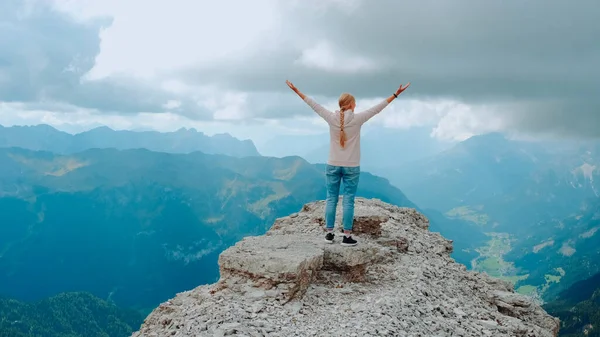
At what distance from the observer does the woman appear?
12.8 m

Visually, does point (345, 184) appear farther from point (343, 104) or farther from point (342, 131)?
point (343, 104)

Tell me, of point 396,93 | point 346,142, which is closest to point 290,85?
point 346,142

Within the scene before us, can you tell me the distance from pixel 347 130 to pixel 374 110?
3.20ft

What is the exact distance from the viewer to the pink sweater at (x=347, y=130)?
12703 mm

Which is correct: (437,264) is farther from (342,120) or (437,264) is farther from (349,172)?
(342,120)

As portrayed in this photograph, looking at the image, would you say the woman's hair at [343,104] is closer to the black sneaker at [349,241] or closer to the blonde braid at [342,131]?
the blonde braid at [342,131]

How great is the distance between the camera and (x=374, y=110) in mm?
12758

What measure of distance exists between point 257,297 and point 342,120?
548cm

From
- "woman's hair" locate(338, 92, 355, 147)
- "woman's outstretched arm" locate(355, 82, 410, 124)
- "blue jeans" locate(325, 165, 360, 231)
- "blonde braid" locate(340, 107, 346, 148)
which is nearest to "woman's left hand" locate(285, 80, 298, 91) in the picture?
"woman's hair" locate(338, 92, 355, 147)

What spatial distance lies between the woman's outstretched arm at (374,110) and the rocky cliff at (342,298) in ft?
13.0

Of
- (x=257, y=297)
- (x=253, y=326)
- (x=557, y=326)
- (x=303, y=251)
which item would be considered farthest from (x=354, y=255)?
(x=557, y=326)

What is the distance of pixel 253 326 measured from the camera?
30.8 feet

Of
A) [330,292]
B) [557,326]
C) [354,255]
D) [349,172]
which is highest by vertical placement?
[349,172]

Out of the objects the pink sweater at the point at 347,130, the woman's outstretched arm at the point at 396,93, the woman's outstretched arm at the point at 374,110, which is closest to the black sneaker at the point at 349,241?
the pink sweater at the point at 347,130
